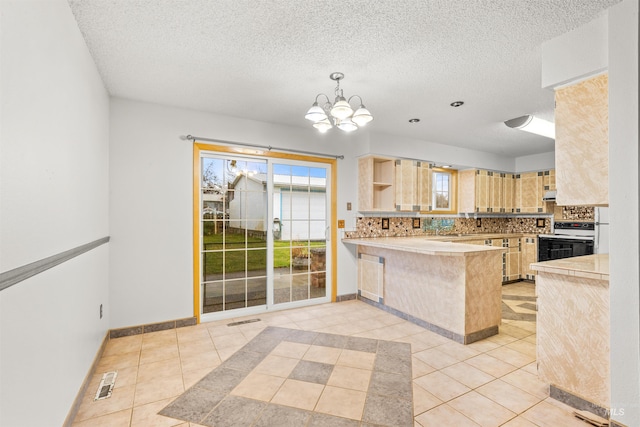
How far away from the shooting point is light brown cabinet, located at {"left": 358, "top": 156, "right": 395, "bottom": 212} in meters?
4.50

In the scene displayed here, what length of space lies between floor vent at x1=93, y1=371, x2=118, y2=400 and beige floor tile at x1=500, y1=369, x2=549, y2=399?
9.72 feet

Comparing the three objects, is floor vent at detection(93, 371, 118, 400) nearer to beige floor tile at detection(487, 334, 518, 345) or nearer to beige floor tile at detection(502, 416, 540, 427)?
beige floor tile at detection(502, 416, 540, 427)

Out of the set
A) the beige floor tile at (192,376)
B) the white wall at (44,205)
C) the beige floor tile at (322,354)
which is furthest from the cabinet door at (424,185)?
the white wall at (44,205)

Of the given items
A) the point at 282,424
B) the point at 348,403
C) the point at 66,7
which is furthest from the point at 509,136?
the point at 66,7

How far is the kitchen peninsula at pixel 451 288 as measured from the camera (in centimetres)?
300

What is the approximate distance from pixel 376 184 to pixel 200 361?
130 inches

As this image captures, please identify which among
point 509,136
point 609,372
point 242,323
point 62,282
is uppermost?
point 509,136

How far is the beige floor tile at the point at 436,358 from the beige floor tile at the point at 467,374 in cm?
6

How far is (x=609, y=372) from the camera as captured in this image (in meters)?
1.76

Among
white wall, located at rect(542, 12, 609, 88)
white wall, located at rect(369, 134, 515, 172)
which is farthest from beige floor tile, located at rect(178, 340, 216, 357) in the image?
white wall, located at rect(542, 12, 609, 88)

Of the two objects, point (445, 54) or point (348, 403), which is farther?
point (445, 54)

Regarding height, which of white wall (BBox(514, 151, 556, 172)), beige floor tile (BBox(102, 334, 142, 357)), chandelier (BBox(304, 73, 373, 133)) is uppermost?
white wall (BBox(514, 151, 556, 172))

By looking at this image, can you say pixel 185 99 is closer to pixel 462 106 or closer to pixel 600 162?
pixel 462 106

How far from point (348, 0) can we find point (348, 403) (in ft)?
8.34
